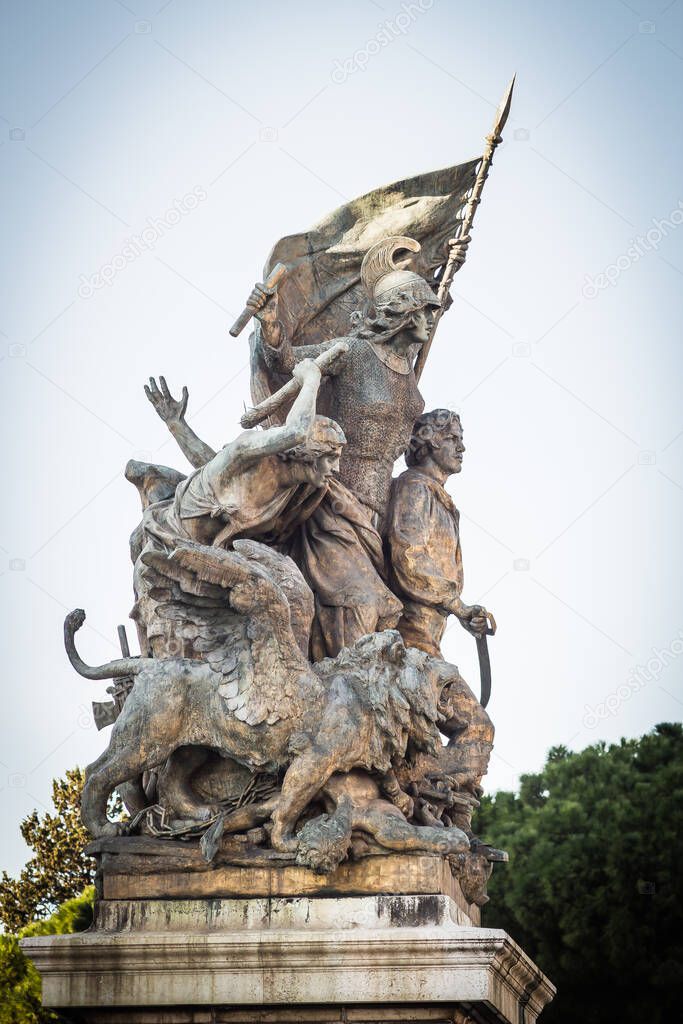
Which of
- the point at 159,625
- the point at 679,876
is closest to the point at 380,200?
the point at 159,625

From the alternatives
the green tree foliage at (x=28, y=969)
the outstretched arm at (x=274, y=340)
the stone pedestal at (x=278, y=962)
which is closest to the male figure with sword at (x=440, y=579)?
the outstretched arm at (x=274, y=340)

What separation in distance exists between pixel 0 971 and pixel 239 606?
1244cm

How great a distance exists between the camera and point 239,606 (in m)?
9.23

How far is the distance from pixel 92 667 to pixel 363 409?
248 cm

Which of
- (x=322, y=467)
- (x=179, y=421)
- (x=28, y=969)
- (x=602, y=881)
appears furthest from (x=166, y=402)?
(x=602, y=881)

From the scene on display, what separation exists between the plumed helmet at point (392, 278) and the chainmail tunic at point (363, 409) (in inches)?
14.8

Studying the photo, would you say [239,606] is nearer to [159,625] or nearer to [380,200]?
[159,625]

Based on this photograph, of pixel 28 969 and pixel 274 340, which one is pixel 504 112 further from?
pixel 28 969

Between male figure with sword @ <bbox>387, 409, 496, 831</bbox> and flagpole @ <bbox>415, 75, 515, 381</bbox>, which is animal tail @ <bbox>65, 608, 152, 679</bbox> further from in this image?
flagpole @ <bbox>415, 75, 515, 381</bbox>

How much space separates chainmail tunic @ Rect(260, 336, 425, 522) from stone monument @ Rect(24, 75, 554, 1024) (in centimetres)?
2

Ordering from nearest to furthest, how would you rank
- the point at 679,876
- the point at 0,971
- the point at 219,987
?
the point at 219,987 < the point at 0,971 < the point at 679,876

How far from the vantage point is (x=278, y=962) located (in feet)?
28.1

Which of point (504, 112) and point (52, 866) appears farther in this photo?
point (52, 866)

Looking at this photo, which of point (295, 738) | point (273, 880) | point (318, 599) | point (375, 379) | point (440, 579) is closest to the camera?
point (273, 880)
